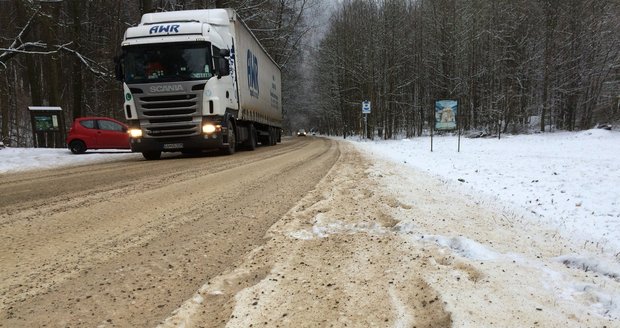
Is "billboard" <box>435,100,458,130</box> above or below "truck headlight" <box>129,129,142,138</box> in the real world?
above

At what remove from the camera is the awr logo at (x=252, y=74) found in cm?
1653

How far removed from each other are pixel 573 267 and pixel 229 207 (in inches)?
141

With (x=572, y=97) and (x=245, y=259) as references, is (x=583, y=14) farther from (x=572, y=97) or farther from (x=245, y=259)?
(x=245, y=259)

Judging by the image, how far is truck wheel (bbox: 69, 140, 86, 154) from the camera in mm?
16859

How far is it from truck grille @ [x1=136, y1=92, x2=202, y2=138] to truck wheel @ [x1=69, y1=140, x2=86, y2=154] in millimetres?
7286

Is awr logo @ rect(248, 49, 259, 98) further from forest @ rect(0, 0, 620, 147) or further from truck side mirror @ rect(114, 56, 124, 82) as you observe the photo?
forest @ rect(0, 0, 620, 147)

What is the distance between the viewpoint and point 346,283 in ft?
8.52

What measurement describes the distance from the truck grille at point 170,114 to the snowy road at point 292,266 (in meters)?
6.52

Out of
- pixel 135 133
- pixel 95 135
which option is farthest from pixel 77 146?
pixel 135 133

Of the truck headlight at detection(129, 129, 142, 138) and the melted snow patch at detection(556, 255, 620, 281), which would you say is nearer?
the melted snow patch at detection(556, 255, 620, 281)

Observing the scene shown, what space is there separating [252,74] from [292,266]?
15.1 m

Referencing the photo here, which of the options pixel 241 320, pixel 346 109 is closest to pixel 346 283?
pixel 241 320

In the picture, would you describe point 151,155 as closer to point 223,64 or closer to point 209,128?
point 209,128

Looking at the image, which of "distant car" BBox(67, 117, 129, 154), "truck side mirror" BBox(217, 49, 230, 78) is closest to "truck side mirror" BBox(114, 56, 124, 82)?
"truck side mirror" BBox(217, 49, 230, 78)
